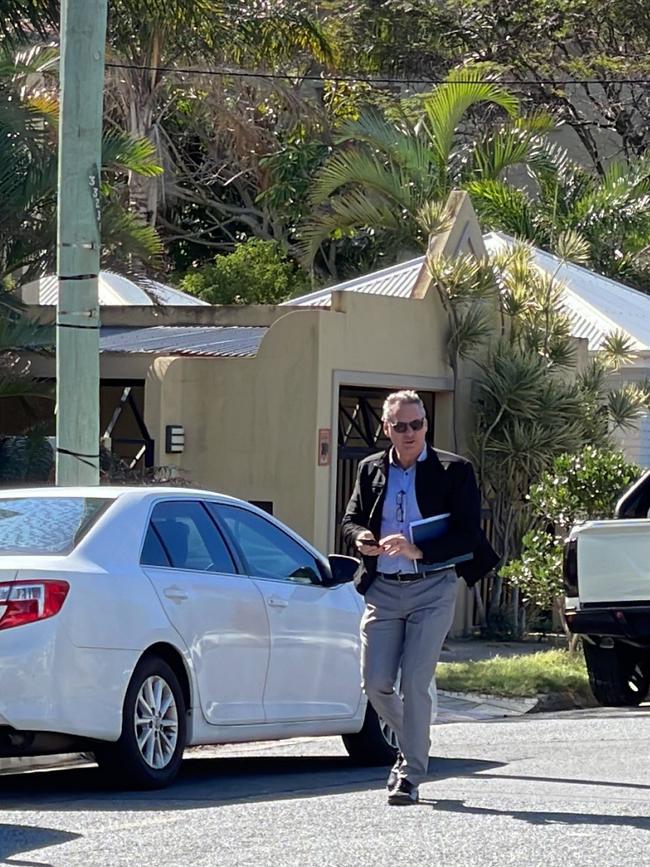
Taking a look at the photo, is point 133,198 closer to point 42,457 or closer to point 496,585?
point 496,585

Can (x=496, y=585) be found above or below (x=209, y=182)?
below

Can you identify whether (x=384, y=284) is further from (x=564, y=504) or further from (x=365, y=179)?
(x=564, y=504)

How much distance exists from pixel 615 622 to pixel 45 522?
210 inches

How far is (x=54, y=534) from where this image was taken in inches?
334

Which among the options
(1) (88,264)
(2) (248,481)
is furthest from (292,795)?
(2) (248,481)

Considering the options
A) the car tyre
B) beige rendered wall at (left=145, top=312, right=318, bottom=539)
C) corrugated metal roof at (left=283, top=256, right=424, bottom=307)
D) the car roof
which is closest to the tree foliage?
beige rendered wall at (left=145, top=312, right=318, bottom=539)

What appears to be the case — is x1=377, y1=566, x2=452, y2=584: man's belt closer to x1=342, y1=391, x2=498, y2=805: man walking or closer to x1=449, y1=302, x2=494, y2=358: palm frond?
x1=342, y1=391, x2=498, y2=805: man walking

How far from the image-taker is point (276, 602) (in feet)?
30.6

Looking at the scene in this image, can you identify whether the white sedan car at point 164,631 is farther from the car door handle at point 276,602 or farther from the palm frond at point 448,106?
the palm frond at point 448,106

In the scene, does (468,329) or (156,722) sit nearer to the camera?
(156,722)

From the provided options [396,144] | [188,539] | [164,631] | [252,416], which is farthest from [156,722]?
[396,144]

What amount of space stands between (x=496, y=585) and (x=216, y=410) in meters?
3.95

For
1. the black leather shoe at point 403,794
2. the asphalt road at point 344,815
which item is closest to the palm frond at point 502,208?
the asphalt road at point 344,815

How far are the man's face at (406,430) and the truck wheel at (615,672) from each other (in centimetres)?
566
